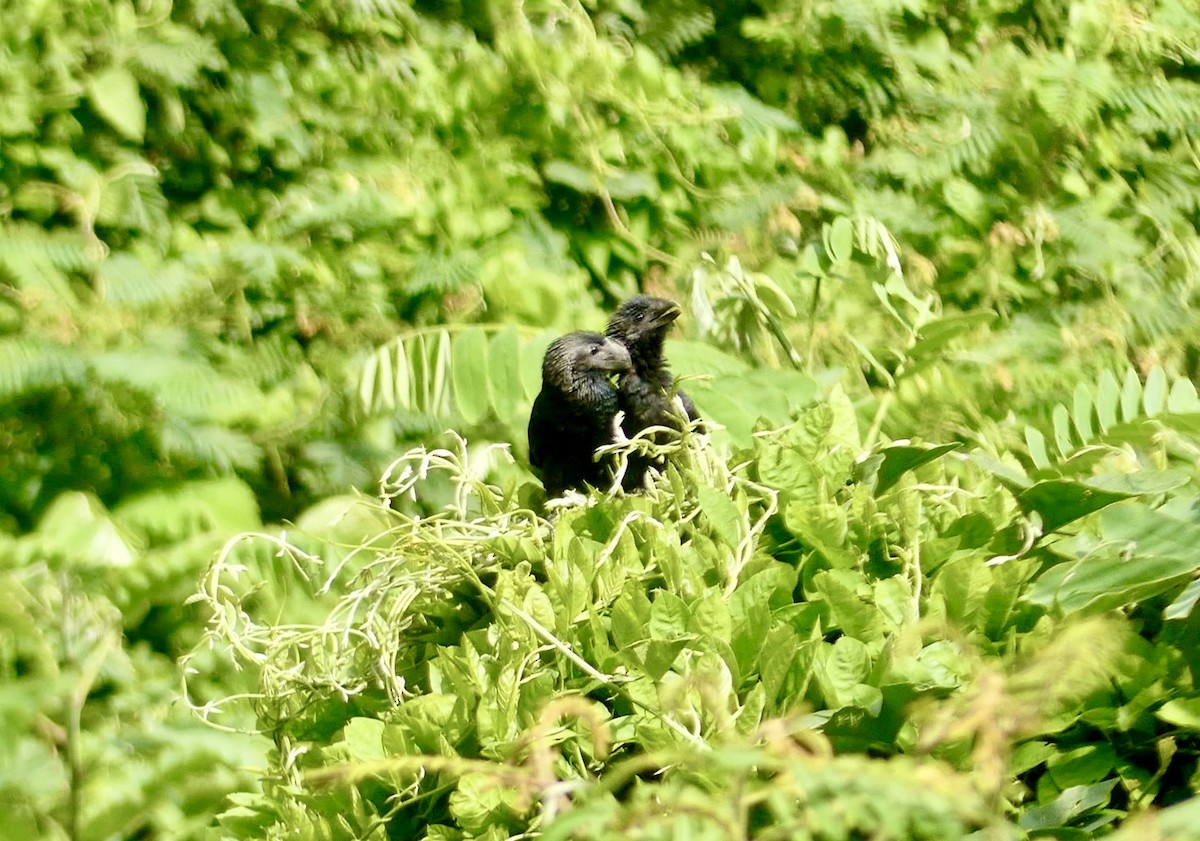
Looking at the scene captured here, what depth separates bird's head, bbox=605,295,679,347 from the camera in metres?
1.46

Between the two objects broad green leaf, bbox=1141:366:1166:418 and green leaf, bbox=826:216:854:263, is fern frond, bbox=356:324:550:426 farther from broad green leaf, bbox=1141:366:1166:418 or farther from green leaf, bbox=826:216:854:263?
broad green leaf, bbox=1141:366:1166:418

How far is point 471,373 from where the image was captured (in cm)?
175

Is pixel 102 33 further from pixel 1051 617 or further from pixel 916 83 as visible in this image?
pixel 1051 617

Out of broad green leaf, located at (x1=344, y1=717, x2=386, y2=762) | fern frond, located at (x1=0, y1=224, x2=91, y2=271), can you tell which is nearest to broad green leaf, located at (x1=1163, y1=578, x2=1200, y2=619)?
broad green leaf, located at (x1=344, y1=717, x2=386, y2=762)

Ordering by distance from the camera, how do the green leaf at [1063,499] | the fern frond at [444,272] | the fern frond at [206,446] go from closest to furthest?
the green leaf at [1063,499], the fern frond at [206,446], the fern frond at [444,272]

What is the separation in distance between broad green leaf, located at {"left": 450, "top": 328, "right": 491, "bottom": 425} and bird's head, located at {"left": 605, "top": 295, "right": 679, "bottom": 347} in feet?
1.02

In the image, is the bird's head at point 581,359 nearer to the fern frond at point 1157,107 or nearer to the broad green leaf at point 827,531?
Result: the broad green leaf at point 827,531

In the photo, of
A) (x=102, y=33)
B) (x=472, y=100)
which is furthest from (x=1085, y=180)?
(x=102, y=33)

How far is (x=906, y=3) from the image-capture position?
317 centimetres

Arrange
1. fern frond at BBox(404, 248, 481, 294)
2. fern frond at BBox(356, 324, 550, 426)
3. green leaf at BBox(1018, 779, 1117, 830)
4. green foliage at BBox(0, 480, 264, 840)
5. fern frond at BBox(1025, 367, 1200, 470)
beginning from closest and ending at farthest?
green foliage at BBox(0, 480, 264, 840), green leaf at BBox(1018, 779, 1117, 830), fern frond at BBox(1025, 367, 1200, 470), fern frond at BBox(356, 324, 550, 426), fern frond at BBox(404, 248, 481, 294)

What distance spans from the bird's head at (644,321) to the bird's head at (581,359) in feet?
0.16

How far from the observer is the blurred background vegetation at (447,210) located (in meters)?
2.28

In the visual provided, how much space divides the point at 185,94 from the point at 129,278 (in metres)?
0.74

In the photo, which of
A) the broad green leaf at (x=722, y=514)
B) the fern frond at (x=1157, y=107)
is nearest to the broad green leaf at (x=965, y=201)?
the fern frond at (x=1157, y=107)
